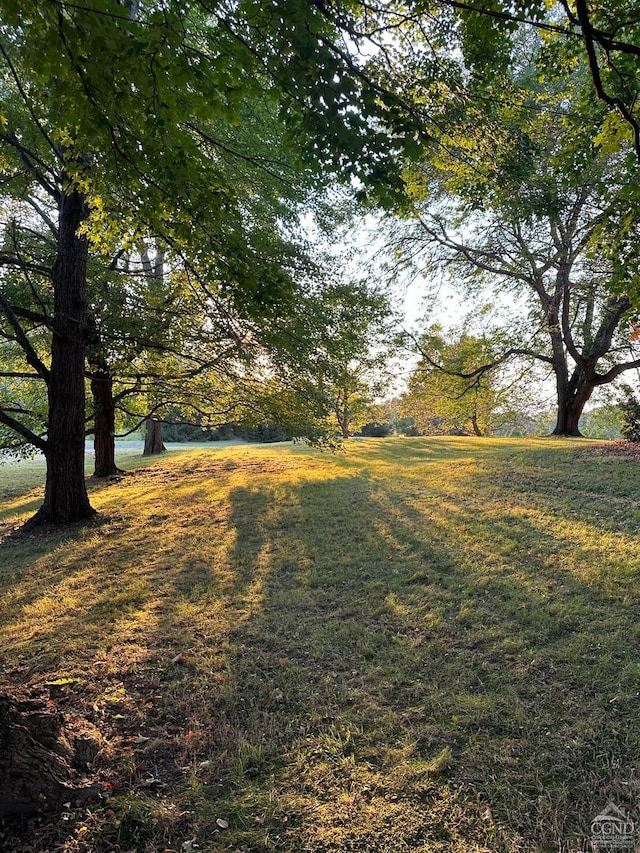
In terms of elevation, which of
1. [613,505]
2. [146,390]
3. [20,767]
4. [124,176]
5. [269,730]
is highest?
[124,176]

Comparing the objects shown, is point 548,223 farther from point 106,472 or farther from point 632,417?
point 106,472

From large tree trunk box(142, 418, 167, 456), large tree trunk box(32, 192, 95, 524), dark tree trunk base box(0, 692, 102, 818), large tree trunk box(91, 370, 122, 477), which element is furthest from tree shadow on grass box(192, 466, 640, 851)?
large tree trunk box(142, 418, 167, 456)

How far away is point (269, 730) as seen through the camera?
2.50 m

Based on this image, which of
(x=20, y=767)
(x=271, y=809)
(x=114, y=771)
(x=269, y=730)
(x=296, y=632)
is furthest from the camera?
(x=296, y=632)

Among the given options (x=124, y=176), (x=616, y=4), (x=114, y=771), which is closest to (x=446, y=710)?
(x=114, y=771)

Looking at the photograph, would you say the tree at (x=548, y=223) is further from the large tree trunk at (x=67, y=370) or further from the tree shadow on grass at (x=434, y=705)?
the large tree trunk at (x=67, y=370)

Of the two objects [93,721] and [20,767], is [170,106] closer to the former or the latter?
[20,767]

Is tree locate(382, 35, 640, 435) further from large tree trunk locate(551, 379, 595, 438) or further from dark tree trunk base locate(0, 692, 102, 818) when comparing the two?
dark tree trunk base locate(0, 692, 102, 818)

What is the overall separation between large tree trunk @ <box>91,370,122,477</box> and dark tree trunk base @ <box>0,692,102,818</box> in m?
9.43

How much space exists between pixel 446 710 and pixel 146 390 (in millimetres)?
9077

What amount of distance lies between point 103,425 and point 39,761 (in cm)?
1046

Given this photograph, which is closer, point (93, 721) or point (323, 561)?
point (93, 721)

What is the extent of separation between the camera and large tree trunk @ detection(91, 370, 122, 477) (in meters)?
10.9

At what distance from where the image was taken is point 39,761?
6.29 ft
